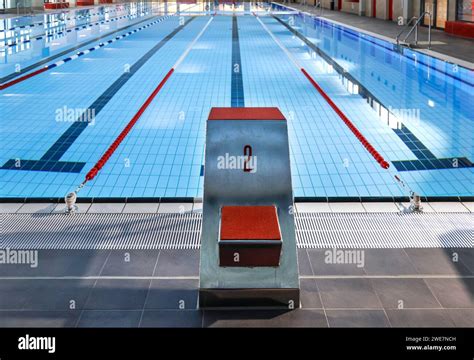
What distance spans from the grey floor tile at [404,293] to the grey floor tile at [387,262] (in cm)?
8

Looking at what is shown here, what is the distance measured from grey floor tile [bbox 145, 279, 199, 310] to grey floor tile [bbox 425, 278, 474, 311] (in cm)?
92

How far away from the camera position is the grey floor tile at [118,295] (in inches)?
81.7

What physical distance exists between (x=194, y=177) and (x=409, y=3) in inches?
503

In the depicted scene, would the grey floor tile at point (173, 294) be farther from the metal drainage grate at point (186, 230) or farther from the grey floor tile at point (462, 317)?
the grey floor tile at point (462, 317)

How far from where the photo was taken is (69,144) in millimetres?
4859

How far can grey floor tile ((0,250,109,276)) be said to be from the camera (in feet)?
7.66

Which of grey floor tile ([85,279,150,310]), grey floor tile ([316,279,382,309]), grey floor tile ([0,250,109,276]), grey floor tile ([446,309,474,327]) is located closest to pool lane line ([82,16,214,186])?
grey floor tile ([0,250,109,276])

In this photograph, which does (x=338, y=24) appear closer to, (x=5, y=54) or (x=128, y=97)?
(x=5, y=54)

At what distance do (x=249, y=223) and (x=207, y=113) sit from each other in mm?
3962

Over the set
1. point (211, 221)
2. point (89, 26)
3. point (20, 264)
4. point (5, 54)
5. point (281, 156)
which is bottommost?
point (20, 264)

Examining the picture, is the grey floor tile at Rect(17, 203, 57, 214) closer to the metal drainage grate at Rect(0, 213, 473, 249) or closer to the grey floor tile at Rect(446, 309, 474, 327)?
the metal drainage grate at Rect(0, 213, 473, 249)

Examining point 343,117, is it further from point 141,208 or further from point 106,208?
A: point 106,208

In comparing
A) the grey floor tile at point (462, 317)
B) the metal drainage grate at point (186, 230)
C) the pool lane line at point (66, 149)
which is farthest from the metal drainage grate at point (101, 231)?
the pool lane line at point (66, 149)

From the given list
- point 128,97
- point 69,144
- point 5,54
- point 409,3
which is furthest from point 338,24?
point 69,144
